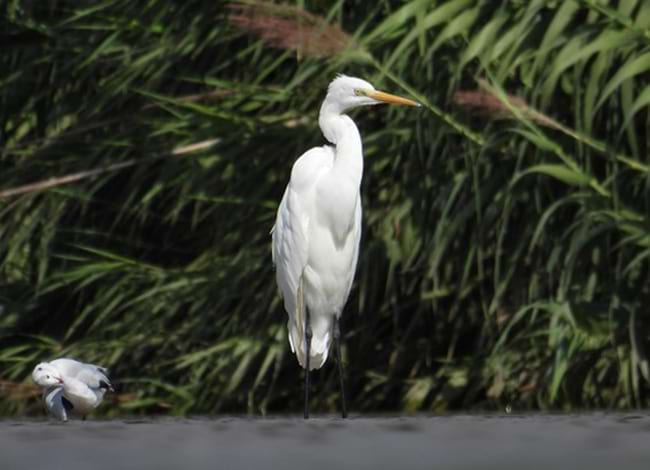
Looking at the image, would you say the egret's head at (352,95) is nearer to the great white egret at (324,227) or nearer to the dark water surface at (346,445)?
the great white egret at (324,227)

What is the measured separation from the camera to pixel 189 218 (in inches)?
261

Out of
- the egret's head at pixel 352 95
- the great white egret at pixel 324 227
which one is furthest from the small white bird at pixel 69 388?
the egret's head at pixel 352 95

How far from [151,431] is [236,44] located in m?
2.94

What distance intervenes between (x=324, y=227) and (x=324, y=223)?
0.5 inches

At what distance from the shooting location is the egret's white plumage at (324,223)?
16.6 ft

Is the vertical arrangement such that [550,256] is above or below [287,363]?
above

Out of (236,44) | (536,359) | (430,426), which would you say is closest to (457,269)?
(536,359)

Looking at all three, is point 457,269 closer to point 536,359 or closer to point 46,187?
point 536,359

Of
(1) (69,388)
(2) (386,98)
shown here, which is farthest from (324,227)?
(1) (69,388)

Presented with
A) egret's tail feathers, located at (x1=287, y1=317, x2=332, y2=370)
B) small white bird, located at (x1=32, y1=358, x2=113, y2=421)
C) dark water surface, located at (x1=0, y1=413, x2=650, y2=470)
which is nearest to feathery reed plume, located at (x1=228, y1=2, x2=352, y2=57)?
egret's tail feathers, located at (x1=287, y1=317, x2=332, y2=370)

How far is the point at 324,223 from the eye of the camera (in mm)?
5223

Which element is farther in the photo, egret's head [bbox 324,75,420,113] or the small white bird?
egret's head [bbox 324,75,420,113]

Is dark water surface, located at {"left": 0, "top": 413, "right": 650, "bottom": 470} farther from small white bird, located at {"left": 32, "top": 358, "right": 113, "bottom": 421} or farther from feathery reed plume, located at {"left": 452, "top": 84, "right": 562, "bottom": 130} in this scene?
feathery reed plume, located at {"left": 452, "top": 84, "right": 562, "bottom": 130}

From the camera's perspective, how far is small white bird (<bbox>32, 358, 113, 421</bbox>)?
489 centimetres
